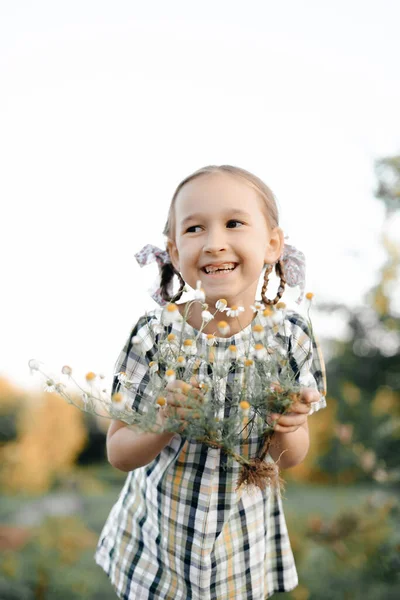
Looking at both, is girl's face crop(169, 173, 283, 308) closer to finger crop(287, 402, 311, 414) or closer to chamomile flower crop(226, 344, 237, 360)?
chamomile flower crop(226, 344, 237, 360)

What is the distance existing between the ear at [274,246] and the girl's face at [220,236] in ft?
0.30

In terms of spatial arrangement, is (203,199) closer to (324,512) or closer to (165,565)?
(165,565)

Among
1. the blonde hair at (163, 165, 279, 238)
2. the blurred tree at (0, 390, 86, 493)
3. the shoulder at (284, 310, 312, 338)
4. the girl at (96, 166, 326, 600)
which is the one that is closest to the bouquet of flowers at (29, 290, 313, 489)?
the girl at (96, 166, 326, 600)

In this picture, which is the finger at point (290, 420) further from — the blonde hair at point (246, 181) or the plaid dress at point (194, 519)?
the blonde hair at point (246, 181)

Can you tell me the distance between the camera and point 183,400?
1.22m

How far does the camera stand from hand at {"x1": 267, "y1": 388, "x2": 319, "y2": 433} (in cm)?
125

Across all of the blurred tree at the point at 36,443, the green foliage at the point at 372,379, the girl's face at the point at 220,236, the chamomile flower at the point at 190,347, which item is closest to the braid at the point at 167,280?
the girl's face at the point at 220,236

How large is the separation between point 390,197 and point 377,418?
1.55 metres

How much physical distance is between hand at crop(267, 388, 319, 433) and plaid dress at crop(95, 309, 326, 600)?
0.74ft

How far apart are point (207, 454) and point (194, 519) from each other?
177mm

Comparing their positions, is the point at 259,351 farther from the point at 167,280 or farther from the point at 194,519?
the point at 167,280

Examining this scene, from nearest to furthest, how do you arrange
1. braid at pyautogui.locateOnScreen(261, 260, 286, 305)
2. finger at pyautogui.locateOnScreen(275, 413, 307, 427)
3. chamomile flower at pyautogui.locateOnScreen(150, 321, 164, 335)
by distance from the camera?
finger at pyautogui.locateOnScreen(275, 413, 307, 427)
chamomile flower at pyautogui.locateOnScreen(150, 321, 164, 335)
braid at pyautogui.locateOnScreen(261, 260, 286, 305)

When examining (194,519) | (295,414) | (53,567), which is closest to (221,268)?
(295,414)

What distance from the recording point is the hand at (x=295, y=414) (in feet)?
4.09
